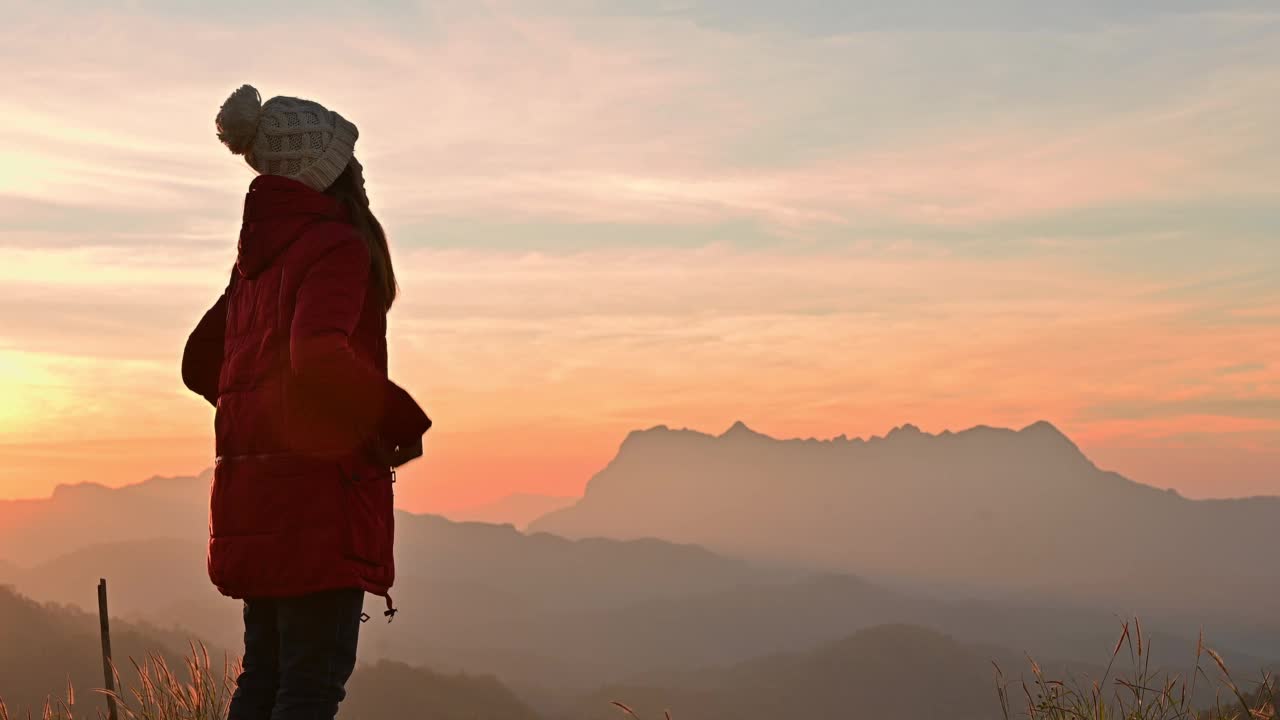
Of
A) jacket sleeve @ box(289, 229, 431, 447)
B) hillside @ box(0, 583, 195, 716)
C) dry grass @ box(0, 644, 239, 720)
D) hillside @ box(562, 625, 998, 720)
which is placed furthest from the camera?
hillside @ box(562, 625, 998, 720)

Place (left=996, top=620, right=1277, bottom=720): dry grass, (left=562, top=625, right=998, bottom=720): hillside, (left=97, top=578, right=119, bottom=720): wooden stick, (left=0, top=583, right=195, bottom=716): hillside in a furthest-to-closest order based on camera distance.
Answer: (left=562, top=625, right=998, bottom=720): hillside → (left=0, top=583, right=195, bottom=716): hillside → (left=97, top=578, right=119, bottom=720): wooden stick → (left=996, top=620, right=1277, bottom=720): dry grass

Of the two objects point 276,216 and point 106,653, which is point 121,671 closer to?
point 106,653

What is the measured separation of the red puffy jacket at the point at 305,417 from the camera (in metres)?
2.98

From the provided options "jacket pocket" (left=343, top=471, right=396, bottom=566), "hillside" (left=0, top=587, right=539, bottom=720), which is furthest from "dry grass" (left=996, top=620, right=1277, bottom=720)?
"hillside" (left=0, top=587, right=539, bottom=720)

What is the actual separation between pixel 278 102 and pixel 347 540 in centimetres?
121

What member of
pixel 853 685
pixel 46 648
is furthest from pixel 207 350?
pixel 853 685

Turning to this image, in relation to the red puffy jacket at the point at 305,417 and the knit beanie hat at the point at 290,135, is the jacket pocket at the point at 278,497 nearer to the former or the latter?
the red puffy jacket at the point at 305,417

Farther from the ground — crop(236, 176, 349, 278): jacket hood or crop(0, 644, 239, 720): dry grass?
crop(236, 176, 349, 278): jacket hood

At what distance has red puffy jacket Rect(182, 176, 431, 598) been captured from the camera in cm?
298

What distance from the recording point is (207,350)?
360cm

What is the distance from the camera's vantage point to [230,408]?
321 cm

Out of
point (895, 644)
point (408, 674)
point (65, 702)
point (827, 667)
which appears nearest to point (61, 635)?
point (408, 674)

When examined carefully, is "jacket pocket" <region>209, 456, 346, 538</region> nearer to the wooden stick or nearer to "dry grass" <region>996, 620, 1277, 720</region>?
the wooden stick

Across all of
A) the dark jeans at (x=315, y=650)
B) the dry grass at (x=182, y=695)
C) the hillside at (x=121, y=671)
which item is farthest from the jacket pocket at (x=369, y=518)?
the hillside at (x=121, y=671)
